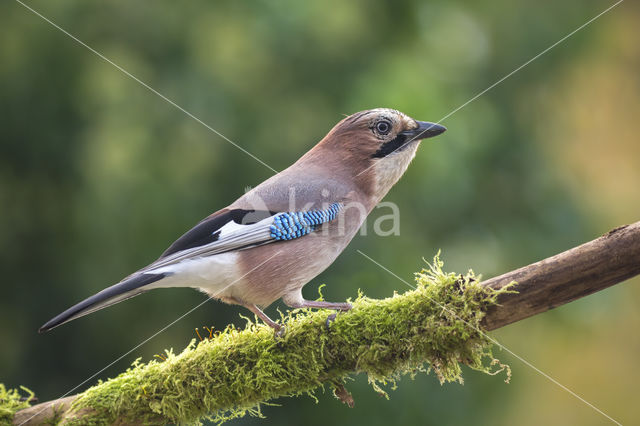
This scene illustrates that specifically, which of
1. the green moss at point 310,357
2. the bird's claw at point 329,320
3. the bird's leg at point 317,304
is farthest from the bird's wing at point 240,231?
the bird's claw at point 329,320

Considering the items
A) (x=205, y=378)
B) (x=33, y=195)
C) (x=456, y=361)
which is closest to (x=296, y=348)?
(x=205, y=378)

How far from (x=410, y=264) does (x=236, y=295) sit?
261 centimetres

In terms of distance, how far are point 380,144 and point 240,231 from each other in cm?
134

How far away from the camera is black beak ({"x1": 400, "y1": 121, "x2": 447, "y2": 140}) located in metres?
5.14

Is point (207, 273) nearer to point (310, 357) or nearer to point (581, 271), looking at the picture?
point (310, 357)

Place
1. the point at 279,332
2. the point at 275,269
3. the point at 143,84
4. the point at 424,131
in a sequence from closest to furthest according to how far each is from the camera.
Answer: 1. the point at 279,332
2. the point at 275,269
3. the point at 424,131
4. the point at 143,84

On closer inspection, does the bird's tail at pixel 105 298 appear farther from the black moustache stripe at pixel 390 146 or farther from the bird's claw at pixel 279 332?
the black moustache stripe at pixel 390 146

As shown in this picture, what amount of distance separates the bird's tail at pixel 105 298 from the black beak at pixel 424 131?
2173mm

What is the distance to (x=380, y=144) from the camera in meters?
5.16

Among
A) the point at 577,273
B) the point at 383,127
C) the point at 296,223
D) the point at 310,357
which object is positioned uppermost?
the point at 383,127

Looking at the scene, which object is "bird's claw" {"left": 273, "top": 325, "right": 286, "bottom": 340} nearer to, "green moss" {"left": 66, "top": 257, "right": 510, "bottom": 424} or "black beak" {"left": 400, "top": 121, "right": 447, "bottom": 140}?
"green moss" {"left": 66, "top": 257, "right": 510, "bottom": 424}

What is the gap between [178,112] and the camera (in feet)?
22.1

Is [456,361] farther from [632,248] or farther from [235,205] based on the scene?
[235,205]

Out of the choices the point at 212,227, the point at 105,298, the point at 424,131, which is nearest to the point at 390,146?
the point at 424,131
